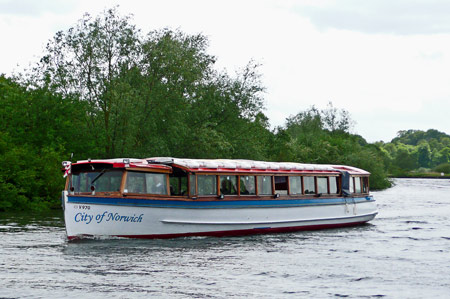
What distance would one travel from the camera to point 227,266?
1883 centimetres

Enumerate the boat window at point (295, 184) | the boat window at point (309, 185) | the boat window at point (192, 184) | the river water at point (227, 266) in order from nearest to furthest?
the river water at point (227, 266), the boat window at point (192, 184), the boat window at point (295, 184), the boat window at point (309, 185)

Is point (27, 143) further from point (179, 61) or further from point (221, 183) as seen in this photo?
point (221, 183)

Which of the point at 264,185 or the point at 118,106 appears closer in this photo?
the point at 264,185

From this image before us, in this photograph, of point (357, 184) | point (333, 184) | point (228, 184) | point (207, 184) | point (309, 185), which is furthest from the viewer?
point (357, 184)

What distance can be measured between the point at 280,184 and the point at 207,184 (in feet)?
14.8

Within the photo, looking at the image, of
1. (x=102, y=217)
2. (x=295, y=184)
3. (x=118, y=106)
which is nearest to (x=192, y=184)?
(x=102, y=217)

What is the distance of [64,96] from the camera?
4662cm

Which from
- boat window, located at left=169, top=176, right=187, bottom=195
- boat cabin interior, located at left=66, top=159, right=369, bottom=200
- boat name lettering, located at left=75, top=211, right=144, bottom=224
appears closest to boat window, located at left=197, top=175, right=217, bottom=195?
boat cabin interior, located at left=66, top=159, right=369, bottom=200

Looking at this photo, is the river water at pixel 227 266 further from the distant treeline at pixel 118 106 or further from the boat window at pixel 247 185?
the distant treeline at pixel 118 106

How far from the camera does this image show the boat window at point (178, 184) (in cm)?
2523

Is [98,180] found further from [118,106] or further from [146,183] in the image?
[118,106]

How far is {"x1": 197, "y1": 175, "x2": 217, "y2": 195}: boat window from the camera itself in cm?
2497

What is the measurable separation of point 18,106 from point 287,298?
34.6 metres

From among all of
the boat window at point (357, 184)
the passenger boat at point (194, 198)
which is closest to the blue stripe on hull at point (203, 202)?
the passenger boat at point (194, 198)
